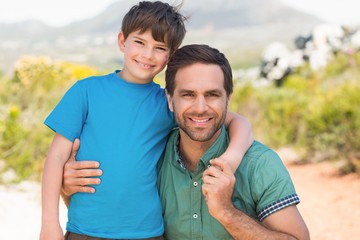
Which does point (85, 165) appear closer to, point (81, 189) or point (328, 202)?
point (81, 189)

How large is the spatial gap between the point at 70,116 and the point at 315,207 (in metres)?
6.05

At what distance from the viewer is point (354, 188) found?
9.26m

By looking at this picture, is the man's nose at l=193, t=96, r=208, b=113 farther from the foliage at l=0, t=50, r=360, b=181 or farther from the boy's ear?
the foliage at l=0, t=50, r=360, b=181

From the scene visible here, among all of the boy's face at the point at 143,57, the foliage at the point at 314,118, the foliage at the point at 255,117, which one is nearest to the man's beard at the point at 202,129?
the boy's face at the point at 143,57

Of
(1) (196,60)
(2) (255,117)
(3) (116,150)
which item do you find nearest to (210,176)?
(3) (116,150)

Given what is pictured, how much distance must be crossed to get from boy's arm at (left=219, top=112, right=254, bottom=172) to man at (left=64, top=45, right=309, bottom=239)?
0.16 ft

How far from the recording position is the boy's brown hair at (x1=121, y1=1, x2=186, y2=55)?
11.1ft

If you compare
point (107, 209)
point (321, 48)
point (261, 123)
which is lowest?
point (107, 209)

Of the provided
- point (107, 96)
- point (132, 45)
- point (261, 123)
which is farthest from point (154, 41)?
point (261, 123)

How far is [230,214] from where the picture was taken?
9.51 ft

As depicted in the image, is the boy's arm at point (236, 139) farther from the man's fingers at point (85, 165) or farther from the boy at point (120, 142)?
the man's fingers at point (85, 165)

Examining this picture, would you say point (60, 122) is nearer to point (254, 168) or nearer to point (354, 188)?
point (254, 168)

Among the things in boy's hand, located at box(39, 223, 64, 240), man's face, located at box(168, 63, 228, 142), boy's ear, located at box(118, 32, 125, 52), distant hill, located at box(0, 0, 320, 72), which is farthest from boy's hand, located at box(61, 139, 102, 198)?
distant hill, located at box(0, 0, 320, 72)

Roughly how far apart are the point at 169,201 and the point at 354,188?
6565mm
